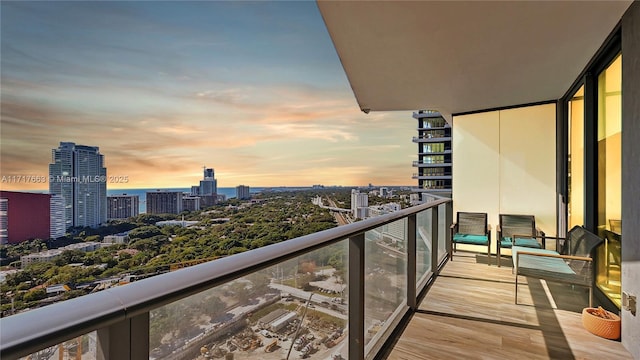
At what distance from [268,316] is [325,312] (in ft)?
1.81

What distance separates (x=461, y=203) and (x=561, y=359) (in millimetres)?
4249

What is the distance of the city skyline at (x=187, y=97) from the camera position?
11703 millimetres

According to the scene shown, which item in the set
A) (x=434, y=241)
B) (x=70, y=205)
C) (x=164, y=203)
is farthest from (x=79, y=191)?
(x=434, y=241)

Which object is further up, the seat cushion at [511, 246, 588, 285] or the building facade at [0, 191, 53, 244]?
the building facade at [0, 191, 53, 244]

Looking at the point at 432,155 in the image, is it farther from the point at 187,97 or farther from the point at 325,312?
the point at 325,312

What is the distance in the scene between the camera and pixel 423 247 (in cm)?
405

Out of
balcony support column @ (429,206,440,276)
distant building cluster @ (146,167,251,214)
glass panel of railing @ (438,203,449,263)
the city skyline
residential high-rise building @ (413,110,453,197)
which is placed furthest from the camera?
residential high-rise building @ (413,110,453,197)

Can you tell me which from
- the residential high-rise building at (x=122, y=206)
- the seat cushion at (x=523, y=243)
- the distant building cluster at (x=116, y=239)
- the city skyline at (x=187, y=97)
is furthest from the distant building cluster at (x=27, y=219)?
the seat cushion at (x=523, y=243)

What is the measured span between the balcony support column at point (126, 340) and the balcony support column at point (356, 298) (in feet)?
4.53

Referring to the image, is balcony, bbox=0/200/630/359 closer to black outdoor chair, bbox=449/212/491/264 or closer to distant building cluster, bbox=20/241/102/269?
black outdoor chair, bbox=449/212/491/264

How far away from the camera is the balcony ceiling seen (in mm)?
2859

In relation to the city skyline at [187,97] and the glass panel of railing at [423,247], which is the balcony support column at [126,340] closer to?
the glass panel of railing at [423,247]

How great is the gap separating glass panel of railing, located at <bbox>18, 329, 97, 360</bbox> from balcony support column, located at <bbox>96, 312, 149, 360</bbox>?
0.01m

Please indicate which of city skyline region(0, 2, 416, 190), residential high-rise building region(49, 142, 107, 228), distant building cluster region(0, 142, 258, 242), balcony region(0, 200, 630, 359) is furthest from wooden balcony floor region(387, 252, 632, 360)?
city skyline region(0, 2, 416, 190)
